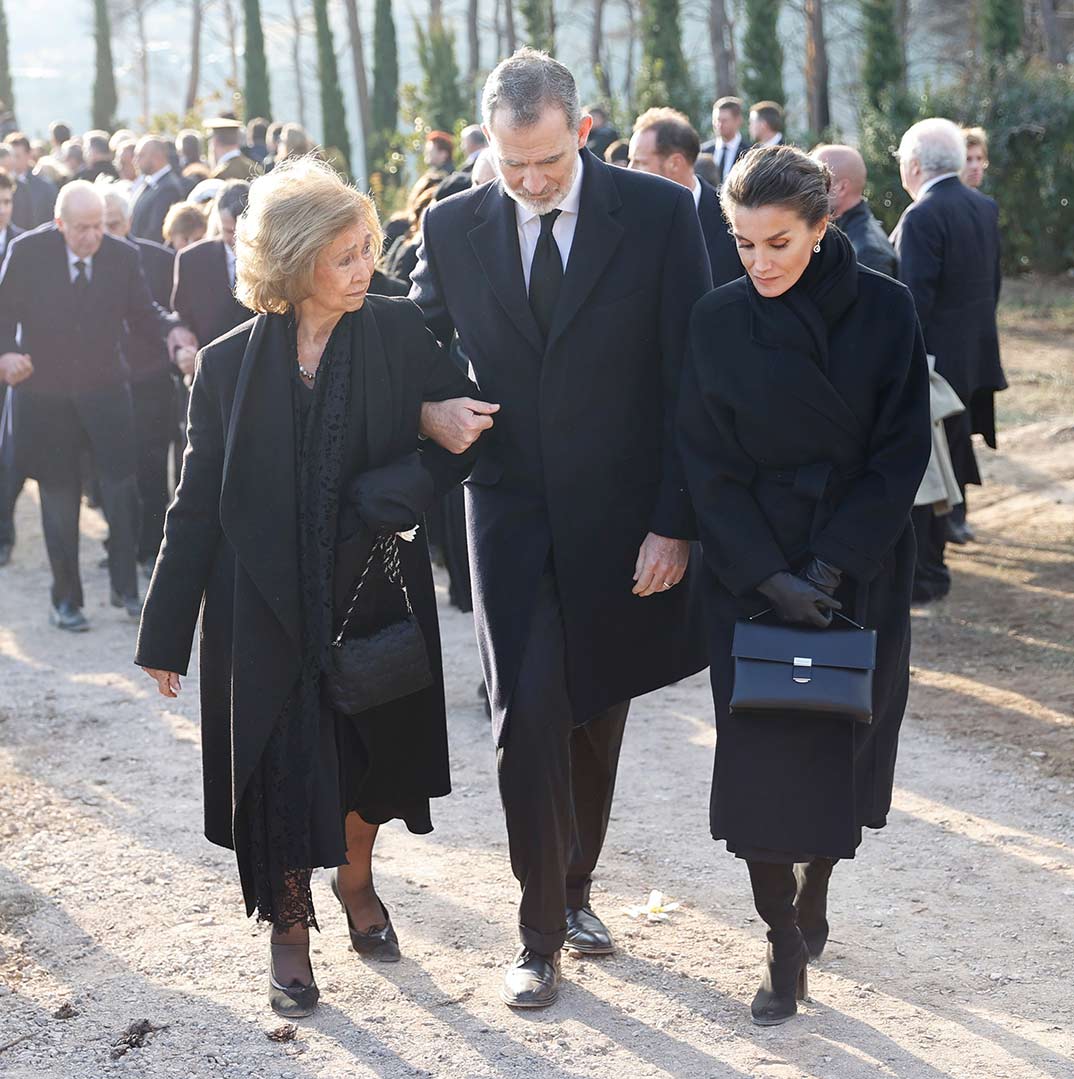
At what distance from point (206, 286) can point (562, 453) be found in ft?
14.2

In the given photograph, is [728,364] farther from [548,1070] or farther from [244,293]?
[548,1070]

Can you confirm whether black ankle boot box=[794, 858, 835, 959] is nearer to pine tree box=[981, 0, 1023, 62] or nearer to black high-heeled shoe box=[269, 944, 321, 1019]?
black high-heeled shoe box=[269, 944, 321, 1019]

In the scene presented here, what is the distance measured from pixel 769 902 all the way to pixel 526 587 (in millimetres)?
904

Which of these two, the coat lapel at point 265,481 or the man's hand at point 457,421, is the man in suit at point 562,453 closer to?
the man's hand at point 457,421

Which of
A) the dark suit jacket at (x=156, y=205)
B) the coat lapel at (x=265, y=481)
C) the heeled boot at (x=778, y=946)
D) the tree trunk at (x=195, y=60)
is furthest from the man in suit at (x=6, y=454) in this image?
the tree trunk at (x=195, y=60)

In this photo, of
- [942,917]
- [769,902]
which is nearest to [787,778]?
[769,902]

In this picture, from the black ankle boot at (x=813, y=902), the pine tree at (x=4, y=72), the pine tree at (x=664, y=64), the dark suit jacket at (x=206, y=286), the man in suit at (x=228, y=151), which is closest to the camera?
the black ankle boot at (x=813, y=902)

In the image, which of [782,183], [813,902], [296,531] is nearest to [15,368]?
[296,531]

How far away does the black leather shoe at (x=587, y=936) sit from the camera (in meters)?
Answer: 4.10

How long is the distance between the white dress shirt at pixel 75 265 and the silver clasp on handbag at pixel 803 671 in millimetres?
5366

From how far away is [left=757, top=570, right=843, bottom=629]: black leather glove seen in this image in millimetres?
3420

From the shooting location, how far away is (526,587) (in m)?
3.74

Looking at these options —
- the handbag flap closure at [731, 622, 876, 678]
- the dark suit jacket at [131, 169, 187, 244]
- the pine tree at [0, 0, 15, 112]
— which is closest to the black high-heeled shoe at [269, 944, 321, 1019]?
the handbag flap closure at [731, 622, 876, 678]

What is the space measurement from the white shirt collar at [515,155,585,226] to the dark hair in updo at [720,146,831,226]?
0.47 m
